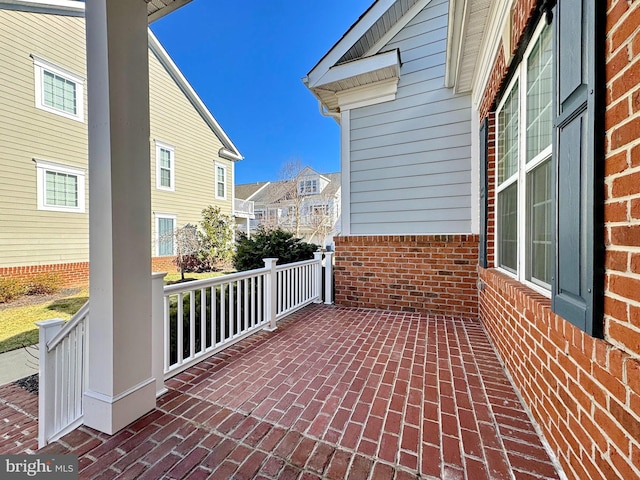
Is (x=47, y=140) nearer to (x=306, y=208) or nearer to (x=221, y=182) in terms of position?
(x=221, y=182)

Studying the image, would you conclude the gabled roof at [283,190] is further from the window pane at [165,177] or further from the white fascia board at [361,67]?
the white fascia board at [361,67]

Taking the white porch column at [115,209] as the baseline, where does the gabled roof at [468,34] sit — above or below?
above

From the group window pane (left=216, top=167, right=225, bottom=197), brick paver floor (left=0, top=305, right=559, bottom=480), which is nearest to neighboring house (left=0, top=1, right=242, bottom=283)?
window pane (left=216, top=167, right=225, bottom=197)

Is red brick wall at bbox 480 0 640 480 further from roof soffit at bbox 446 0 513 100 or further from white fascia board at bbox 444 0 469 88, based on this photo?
white fascia board at bbox 444 0 469 88

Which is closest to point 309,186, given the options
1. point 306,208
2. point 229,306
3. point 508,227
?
point 306,208

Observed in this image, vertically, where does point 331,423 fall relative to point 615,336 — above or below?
below

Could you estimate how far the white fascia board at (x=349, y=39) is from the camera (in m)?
4.36

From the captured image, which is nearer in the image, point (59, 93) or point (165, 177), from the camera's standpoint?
point (59, 93)

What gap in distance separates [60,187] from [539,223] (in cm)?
1065

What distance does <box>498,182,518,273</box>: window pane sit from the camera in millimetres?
2600

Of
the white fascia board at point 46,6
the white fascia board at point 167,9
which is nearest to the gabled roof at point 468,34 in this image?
the white fascia board at point 167,9

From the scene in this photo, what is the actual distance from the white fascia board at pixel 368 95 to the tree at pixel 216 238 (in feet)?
24.4

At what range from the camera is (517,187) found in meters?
2.51

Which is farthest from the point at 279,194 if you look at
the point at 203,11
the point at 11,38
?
the point at 11,38
